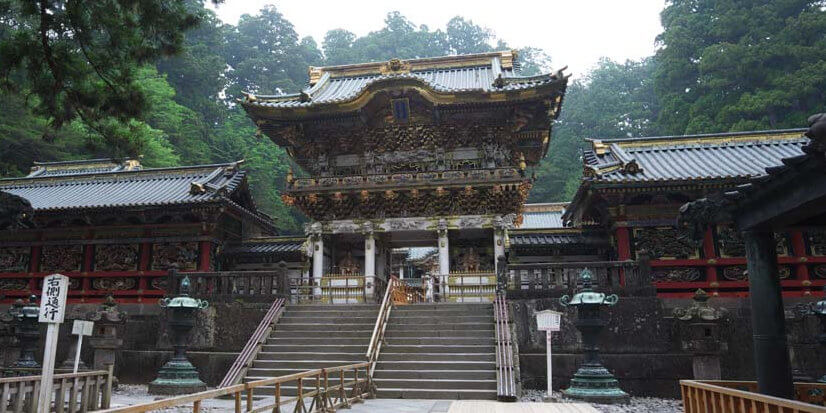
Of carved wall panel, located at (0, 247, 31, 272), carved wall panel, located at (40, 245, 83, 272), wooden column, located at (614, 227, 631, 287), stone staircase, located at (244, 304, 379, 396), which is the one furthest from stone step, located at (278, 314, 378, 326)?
carved wall panel, located at (0, 247, 31, 272)

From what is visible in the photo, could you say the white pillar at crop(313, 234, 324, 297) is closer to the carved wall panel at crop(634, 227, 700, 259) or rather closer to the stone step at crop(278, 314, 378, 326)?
the stone step at crop(278, 314, 378, 326)

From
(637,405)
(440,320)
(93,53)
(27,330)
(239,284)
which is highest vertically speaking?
(93,53)

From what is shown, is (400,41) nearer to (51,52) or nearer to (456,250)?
(456,250)

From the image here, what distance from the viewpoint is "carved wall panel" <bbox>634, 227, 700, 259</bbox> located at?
50.0 feet

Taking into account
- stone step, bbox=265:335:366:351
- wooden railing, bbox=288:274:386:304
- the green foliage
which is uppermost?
the green foliage

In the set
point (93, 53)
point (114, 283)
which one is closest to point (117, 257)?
point (114, 283)

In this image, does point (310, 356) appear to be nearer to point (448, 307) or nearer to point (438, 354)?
point (438, 354)

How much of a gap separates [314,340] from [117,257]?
969 cm

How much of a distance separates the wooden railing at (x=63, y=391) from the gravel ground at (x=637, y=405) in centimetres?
803

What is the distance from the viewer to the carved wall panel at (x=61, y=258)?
1906 centimetres

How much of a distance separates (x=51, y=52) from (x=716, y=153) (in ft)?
60.5

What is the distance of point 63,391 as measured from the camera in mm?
8531

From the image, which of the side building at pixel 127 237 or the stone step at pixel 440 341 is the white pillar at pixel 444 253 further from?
the side building at pixel 127 237

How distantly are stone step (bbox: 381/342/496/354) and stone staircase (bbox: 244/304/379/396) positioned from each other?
2.28ft
